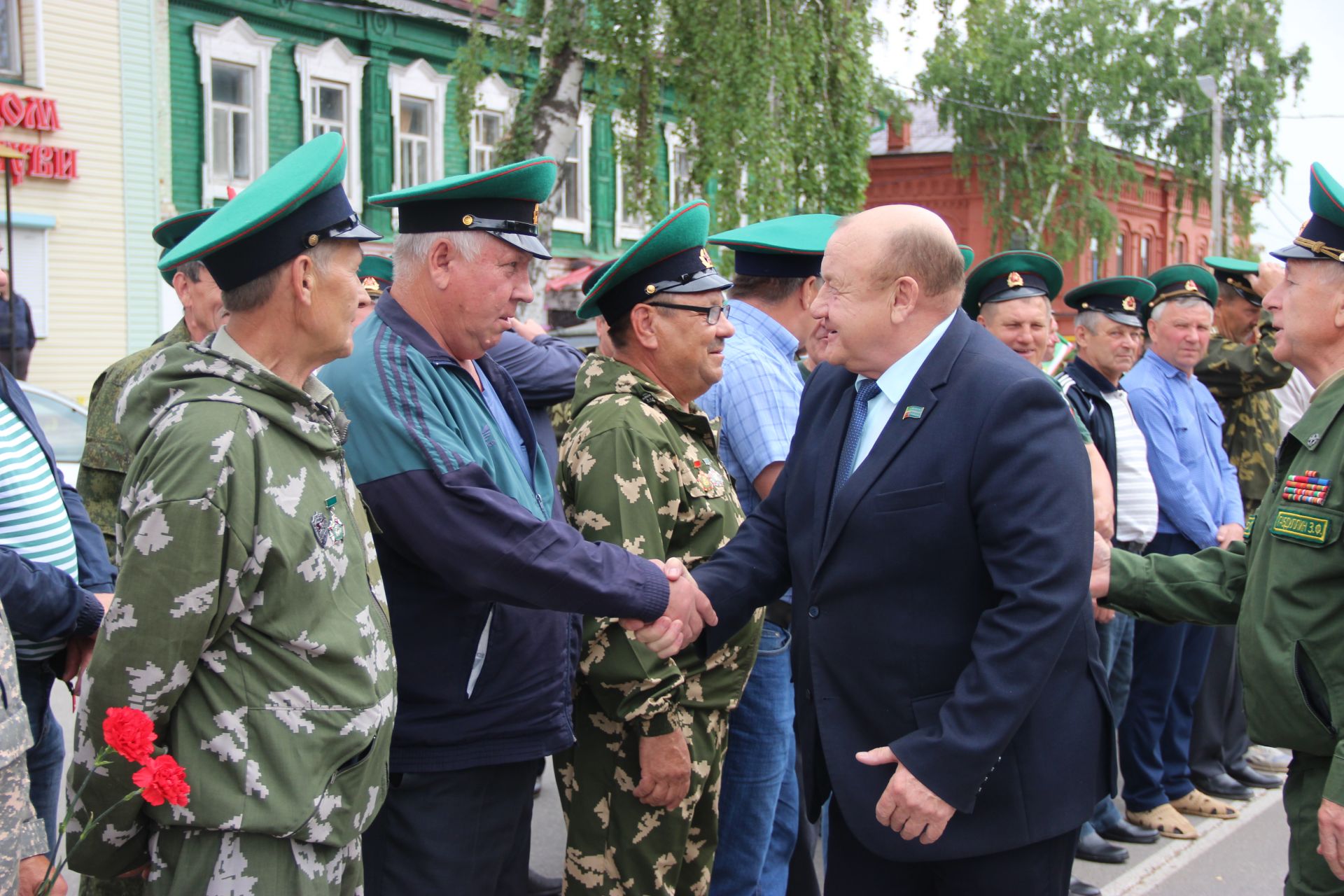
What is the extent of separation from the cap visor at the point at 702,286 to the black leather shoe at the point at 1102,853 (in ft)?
9.27

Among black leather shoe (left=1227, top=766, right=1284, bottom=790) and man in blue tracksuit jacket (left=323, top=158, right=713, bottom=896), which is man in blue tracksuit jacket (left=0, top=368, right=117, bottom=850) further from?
black leather shoe (left=1227, top=766, right=1284, bottom=790)

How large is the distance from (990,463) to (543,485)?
1.14m

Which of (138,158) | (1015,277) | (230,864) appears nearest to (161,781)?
(230,864)

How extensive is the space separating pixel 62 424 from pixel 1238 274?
7.24m

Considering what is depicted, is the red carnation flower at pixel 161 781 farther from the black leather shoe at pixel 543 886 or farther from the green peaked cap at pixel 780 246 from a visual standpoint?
the black leather shoe at pixel 543 886

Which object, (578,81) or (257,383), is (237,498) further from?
(578,81)

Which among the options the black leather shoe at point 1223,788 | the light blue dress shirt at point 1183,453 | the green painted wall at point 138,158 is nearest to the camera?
the light blue dress shirt at point 1183,453

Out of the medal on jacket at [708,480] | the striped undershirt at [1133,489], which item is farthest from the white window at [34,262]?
the medal on jacket at [708,480]

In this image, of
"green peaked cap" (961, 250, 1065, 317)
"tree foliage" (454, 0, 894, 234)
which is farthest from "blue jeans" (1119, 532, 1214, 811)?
"tree foliage" (454, 0, 894, 234)

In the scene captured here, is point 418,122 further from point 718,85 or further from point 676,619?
point 676,619

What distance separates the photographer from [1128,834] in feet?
16.4

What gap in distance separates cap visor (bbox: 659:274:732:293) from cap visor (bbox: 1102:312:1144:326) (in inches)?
94.9

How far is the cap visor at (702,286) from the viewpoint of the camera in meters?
3.33

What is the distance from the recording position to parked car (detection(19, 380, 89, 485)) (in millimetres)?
7785
